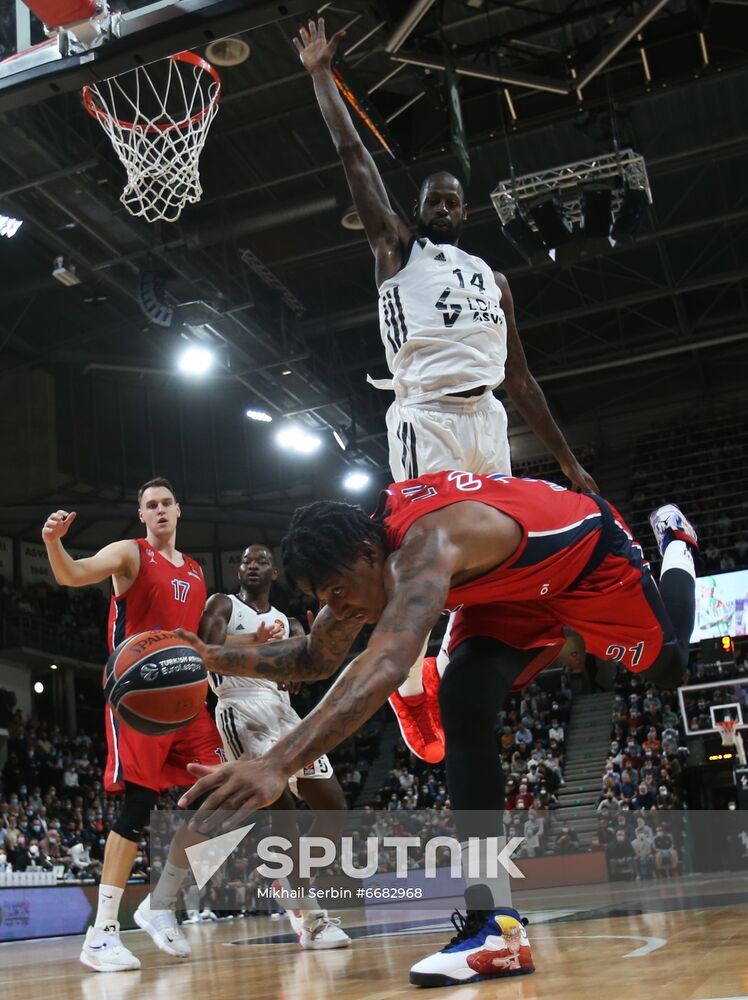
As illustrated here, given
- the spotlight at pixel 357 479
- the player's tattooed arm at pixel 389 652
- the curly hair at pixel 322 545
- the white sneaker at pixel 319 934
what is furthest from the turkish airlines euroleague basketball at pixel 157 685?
the spotlight at pixel 357 479

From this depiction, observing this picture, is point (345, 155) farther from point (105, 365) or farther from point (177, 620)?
point (105, 365)

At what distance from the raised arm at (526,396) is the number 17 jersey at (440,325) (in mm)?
216

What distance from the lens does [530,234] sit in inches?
499

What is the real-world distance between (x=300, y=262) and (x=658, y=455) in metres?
10.4

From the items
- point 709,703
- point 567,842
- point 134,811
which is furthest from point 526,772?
point 134,811

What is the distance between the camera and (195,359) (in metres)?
15.8

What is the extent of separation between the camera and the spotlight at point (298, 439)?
62.3 ft

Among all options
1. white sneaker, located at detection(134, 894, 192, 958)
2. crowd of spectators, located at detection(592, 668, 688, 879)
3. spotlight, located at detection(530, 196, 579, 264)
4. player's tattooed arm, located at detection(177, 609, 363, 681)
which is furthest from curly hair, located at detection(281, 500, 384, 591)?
crowd of spectators, located at detection(592, 668, 688, 879)

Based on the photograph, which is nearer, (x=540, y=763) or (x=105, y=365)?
(x=540, y=763)

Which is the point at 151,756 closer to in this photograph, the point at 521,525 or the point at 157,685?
the point at 157,685

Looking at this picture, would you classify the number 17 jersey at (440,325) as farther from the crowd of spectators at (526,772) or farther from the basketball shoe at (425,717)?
the crowd of spectators at (526,772)

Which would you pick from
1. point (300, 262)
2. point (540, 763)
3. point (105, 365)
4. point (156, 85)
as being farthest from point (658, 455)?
point (156, 85)

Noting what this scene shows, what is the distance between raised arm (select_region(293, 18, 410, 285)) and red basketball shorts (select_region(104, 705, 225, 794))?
2.31m

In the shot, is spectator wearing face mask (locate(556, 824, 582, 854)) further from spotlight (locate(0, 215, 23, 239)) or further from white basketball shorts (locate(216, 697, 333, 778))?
spotlight (locate(0, 215, 23, 239))
